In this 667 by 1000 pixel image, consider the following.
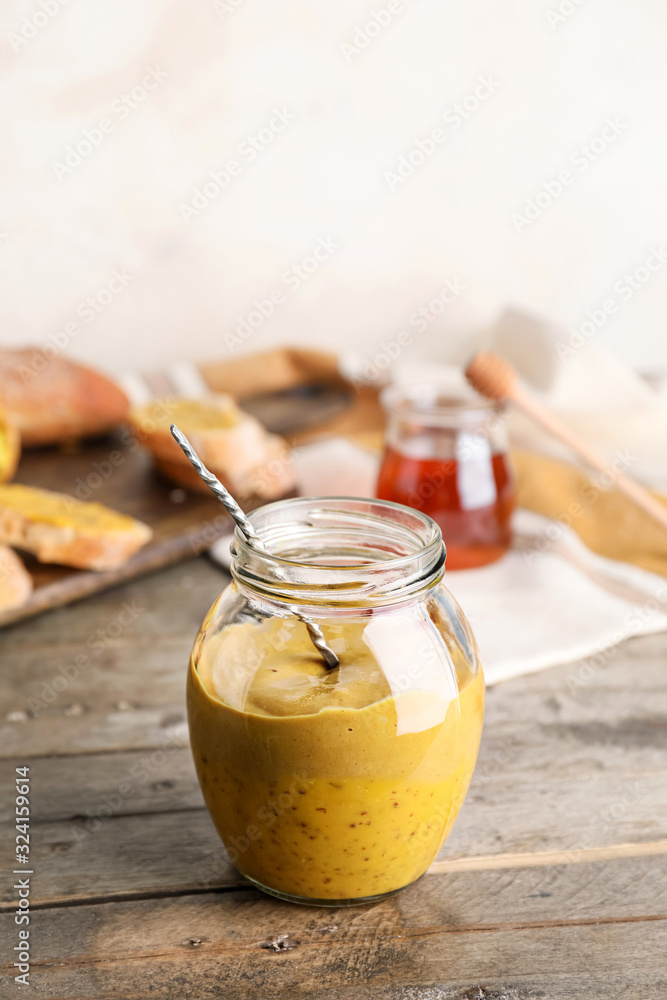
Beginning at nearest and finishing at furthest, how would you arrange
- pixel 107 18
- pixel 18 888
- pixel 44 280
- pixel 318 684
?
pixel 318 684, pixel 18 888, pixel 107 18, pixel 44 280

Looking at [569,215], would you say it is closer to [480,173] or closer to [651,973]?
[480,173]

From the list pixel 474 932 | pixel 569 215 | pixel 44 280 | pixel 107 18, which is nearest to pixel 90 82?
pixel 107 18

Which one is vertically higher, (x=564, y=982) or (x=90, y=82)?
(x=564, y=982)
